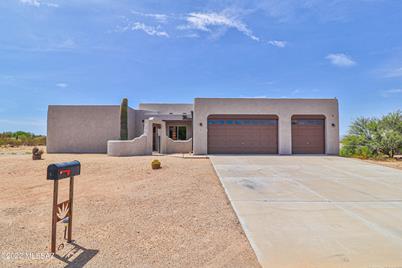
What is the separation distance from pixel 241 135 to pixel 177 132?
7.71 m

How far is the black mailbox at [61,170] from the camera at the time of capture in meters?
3.12

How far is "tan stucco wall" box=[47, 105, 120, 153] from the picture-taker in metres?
19.1

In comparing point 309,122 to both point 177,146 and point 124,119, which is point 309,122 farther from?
point 124,119

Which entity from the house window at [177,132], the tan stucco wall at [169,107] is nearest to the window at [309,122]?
the house window at [177,132]

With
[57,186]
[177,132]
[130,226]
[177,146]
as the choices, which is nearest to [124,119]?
[177,146]

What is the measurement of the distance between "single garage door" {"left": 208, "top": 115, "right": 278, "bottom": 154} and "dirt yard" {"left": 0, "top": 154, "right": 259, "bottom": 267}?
9.82 m

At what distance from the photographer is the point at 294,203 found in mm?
5301

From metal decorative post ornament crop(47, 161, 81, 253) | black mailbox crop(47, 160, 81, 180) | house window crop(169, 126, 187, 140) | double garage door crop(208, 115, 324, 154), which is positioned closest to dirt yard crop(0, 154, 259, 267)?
metal decorative post ornament crop(47, 161, 81, 253)

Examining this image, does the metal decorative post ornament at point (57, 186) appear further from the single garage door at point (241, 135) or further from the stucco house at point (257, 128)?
the single garage door at point (241, 135)

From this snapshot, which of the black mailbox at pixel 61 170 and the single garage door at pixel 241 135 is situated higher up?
the single garage door at pixel 241 135

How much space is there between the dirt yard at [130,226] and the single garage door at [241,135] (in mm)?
9822

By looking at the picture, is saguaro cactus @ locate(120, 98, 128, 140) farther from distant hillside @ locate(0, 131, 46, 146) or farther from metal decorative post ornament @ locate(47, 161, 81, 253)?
distant hillside @ locate(0, 131, 46, 146)

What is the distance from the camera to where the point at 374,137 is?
54.5 feet

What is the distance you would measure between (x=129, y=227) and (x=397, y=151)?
63.9 feet
